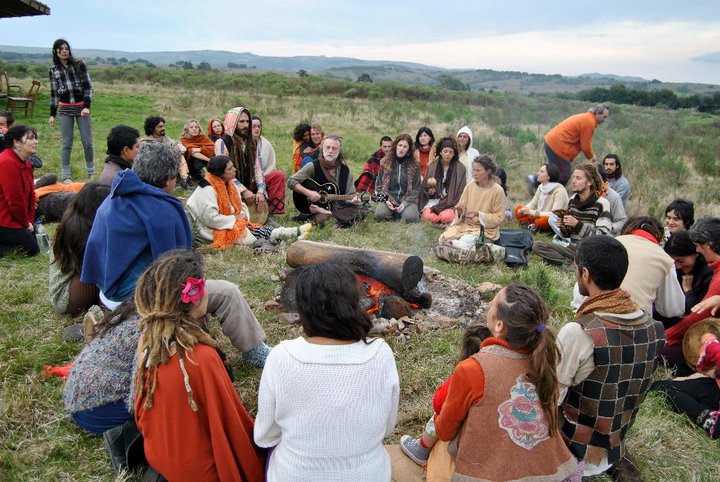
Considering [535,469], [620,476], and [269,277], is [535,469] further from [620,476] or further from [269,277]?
[269,277]

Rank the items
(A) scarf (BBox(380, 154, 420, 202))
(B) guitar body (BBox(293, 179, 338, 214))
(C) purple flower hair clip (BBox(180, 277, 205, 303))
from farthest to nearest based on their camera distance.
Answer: (A) scarf (BBox(380, 154, 420, 202)), (B) guitar body (BBox(293, 179, 338, 214)), (C) purple flower hair clip (BBox(180, 277, 205, 303))

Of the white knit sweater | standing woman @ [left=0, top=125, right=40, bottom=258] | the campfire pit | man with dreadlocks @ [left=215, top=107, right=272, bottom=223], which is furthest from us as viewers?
man with dreadlocks @ [left=215, top=107, right=272, bottom=223]

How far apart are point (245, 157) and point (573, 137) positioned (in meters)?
4.93

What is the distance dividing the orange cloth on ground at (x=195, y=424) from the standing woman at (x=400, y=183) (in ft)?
16.7

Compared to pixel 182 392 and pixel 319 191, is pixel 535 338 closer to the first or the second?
pixel 182 392

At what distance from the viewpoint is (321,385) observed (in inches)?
71.3

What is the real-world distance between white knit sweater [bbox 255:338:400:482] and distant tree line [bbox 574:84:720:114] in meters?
30.3

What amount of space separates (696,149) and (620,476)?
11.9 m

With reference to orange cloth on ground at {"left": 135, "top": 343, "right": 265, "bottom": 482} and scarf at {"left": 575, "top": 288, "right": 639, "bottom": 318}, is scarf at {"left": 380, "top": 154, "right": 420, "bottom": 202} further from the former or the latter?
orange cloth on ground at {"left": 135, "top": 343, "right": 265, "bottom": 482}

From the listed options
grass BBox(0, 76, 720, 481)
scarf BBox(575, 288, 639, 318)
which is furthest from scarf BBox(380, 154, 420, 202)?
scarf BBox(575, 288, 639, 318)

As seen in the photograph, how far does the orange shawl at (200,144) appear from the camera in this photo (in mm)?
7449

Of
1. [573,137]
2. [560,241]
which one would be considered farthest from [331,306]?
[573,137]

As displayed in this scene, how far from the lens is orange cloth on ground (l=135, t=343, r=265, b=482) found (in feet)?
6.62

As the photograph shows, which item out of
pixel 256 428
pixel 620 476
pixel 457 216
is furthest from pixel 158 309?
pixel 457 216
